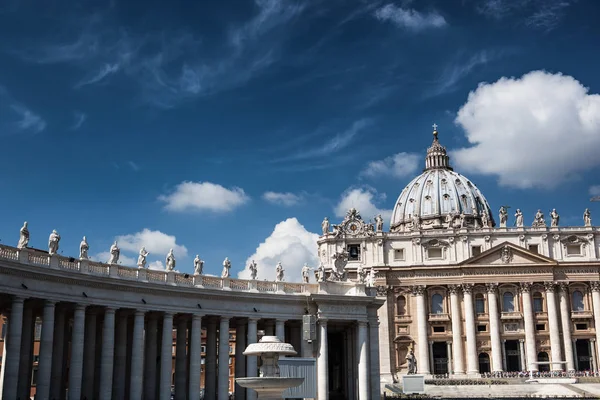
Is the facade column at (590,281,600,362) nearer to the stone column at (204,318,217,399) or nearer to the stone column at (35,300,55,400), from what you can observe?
the stone column at (204,318,217,399)

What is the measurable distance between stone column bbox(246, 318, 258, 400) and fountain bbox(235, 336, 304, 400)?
75.9 ft

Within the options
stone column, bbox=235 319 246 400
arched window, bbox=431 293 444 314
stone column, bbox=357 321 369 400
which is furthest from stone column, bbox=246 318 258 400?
arched window, bbox=431 293 444 314

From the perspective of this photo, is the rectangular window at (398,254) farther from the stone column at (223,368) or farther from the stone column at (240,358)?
the stone column at (223,368)

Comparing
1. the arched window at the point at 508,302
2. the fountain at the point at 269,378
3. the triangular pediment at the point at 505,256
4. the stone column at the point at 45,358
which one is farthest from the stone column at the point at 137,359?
the arched window at the point at 508,302

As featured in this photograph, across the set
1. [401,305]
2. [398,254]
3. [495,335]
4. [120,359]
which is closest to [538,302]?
[495,335]

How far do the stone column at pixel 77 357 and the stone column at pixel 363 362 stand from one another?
26.1m

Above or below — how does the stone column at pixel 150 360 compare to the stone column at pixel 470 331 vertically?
below

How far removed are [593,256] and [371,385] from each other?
82974 millimetres

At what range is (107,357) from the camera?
59.5m

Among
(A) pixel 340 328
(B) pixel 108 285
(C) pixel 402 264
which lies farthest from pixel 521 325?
(B) pixel 108 285

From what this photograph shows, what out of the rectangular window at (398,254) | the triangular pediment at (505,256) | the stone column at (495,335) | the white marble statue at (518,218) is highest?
the white marble statue at (518,218)

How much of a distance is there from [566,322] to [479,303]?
15.5m

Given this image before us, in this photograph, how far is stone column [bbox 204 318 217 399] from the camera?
230ft

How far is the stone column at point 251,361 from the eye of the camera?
2689 inches
